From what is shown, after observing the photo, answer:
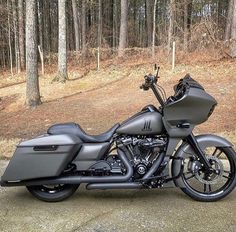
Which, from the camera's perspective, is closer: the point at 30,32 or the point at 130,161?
the point at 130,161

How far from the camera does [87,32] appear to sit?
2789 centimetres

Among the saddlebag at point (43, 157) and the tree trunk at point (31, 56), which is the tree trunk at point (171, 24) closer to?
the tree trunk at point (31, 56)

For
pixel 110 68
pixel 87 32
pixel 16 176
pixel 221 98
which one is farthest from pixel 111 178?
pixel 87 32

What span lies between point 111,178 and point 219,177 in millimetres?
1085

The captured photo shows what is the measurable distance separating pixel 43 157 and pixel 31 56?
999 centimetres

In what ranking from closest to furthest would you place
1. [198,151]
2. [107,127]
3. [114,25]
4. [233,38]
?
1. [198,151]
2. [107,127]
3. [233,38]
4. [114,25]

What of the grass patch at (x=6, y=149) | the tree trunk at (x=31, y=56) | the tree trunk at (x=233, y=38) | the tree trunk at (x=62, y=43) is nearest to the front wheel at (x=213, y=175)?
the grass patch at (x=6, y=149)

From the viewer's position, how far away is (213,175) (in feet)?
12.5

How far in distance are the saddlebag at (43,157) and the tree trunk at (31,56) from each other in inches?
389

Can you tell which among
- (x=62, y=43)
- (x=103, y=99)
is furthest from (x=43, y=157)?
(x=62, y=43)

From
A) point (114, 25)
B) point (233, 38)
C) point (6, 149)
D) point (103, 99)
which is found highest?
point (233, 38)

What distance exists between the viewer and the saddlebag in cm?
366

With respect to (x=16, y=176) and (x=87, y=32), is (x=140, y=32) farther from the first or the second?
(x=16, y=176)

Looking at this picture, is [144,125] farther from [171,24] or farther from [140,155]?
[171,24]
